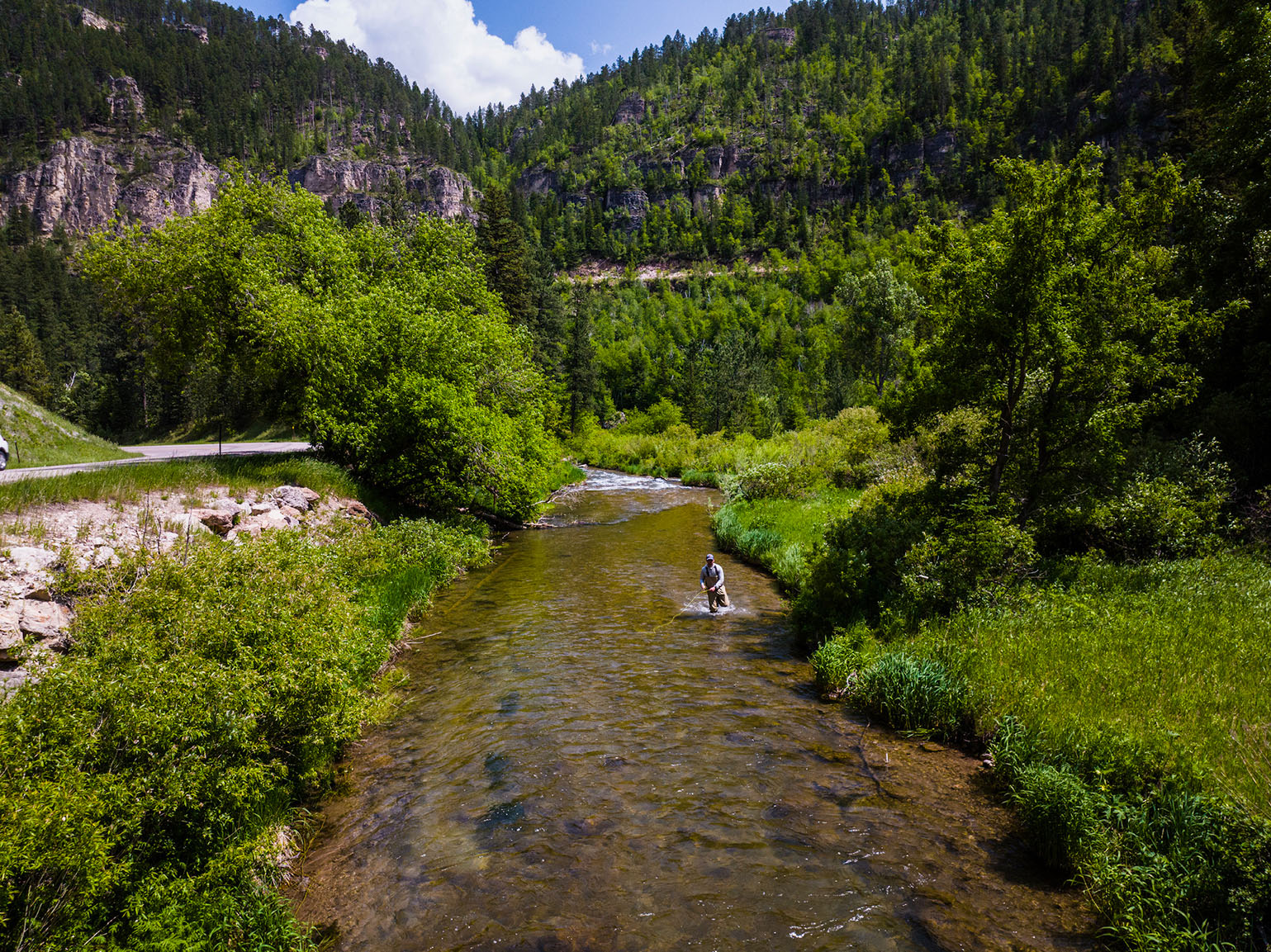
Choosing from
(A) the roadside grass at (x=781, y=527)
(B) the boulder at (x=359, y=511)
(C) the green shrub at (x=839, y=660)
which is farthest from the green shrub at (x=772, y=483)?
(B) the boulder at (x=359, y=511)

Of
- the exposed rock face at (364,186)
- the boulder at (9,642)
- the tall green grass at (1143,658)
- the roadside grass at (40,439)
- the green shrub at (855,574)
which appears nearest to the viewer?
the boulder at (9,642)

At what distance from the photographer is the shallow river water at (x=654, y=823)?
6.28 meters

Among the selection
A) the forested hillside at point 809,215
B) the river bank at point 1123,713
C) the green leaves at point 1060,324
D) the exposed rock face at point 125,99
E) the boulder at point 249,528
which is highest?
the exposed rock face at point 125,99

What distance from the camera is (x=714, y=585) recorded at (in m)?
17.0

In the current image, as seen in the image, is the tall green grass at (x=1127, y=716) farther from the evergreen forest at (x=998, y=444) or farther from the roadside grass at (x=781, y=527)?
the roadside grass at (x=781, y=527)

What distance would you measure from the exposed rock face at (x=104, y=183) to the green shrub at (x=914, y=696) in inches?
8180

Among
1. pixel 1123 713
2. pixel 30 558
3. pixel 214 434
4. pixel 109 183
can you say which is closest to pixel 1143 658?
pixel 1123 713

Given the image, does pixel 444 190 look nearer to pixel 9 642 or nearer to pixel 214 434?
pixel 214 434

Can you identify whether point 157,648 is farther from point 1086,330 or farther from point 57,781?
point 1086,330

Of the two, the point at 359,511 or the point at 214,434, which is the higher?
the point at 214,434

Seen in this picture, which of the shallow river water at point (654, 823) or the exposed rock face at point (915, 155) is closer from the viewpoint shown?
the shallow river water at point (654, 823)

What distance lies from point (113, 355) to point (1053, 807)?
103 metres

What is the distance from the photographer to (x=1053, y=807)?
7.04m

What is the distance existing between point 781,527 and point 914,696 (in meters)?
14.3
